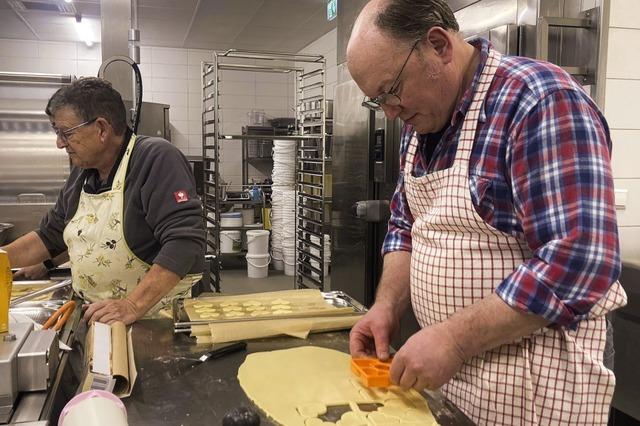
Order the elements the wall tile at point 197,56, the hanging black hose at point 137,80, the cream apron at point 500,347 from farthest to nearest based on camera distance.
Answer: the wall tile at point 197,56 → the hanging black hose at point 137,80 → the cream apron at point 500,347

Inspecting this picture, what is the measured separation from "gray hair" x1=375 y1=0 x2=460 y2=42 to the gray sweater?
35.3 inches

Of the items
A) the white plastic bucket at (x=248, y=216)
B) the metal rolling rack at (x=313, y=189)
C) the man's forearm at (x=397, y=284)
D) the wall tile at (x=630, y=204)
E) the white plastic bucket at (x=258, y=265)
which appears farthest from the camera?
the white plastic bucket at (x=248, y=216)

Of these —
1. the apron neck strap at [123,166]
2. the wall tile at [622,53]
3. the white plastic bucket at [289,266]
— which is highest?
the wall tile at [622,53]

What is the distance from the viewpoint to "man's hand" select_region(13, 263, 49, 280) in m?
1.93

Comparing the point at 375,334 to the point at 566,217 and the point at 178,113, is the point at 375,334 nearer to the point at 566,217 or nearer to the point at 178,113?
the point at 566,217

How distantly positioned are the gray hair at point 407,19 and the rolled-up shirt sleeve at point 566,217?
26 centimetres

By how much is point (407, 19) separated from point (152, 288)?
101cm

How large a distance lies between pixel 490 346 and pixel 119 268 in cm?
121

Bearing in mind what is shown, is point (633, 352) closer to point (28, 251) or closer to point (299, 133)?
point (28, 251)

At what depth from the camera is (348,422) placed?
3.04 feet

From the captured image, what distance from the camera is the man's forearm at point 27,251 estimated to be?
194 cm

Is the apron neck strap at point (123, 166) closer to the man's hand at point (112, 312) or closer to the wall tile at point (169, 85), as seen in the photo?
the man's hand at point (112, 312)

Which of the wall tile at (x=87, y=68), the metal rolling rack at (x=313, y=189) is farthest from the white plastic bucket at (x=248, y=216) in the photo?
the wall tile at (x=87, y=68)

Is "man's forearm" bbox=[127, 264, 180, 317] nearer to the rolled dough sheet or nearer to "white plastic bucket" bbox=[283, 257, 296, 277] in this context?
the rolled dough sheet
